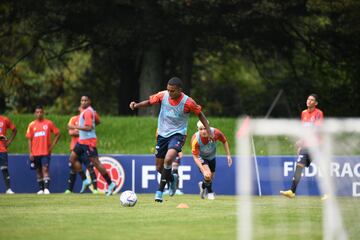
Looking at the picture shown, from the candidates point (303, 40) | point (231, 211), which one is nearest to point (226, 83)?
point (303, 40)

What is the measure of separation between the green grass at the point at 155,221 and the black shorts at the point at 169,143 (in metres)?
1.04

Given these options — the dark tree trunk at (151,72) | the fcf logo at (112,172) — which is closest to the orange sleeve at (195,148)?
the fcf logo at (112,172)

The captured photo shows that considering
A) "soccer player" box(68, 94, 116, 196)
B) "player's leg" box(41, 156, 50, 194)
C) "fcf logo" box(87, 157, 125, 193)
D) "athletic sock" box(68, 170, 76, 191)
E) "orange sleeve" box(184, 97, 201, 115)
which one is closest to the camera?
"orange sleeve" box(184, 97, 201, 115)

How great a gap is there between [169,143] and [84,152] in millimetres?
6374

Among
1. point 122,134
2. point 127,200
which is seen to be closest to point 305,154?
point 127,200

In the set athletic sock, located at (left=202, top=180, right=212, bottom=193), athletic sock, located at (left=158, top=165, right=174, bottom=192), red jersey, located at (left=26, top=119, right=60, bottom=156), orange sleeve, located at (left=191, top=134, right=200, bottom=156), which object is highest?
red jersey, located at (left=26, top=119, right=60, bottom=156)

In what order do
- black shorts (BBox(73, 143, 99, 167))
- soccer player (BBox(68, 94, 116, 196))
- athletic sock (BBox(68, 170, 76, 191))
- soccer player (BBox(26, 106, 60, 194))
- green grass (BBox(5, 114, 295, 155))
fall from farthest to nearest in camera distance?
1. green grass (BBox(5, 114, 295, 155))
2. athletic sock (BBox(68, 170, 76, 191))
3. soccer player (BBox(26, 106, 60, 194))
4. black shorts (BBox(73, 143, 99, 167))
5. soccer player (BBox(68, 94, 116, 196))

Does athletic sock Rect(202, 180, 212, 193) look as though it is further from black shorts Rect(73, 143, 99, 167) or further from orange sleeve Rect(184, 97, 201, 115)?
black shorts Rect(73, 143, 99, 167)

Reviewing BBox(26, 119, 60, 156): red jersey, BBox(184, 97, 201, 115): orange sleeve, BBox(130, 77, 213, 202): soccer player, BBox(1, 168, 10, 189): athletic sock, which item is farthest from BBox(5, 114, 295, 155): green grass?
BBox(184, 97, 201, 115): orange sleeve

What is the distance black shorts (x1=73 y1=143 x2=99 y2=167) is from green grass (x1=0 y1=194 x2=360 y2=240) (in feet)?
18.3

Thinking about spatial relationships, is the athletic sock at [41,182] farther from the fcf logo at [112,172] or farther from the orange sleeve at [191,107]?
the orange sleeve at [191,107]

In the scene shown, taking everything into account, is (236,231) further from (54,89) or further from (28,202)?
(54,89)

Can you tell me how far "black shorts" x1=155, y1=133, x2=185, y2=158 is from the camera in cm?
1642

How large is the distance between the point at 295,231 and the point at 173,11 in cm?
2013
